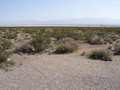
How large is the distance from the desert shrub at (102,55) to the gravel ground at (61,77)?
1727 mm

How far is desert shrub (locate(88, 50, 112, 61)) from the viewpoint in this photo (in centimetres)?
1098

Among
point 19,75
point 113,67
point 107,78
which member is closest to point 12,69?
point 19,75

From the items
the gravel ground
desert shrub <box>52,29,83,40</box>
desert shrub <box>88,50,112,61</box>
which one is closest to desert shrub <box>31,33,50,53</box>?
desert shrub <box>88,50,112,61</box>

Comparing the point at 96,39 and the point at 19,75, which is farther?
the point at 96,39

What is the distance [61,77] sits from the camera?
7.26 meters

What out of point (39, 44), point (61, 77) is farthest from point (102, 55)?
point (39, 44)

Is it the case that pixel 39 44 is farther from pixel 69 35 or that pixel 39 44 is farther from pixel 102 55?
pixel 69 35

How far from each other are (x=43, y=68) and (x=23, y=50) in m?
6.15

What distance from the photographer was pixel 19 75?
24.8 ft

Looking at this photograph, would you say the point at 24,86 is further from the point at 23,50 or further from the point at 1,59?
the point at 23,50

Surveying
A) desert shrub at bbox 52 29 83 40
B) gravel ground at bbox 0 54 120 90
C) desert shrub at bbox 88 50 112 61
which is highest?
desert shrub at bbox 52 29 83 40

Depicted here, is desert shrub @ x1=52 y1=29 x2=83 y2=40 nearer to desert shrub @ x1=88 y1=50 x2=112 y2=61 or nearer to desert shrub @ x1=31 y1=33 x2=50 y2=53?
desert shrub @ x1=31 y1=33 x2=50 y2=53

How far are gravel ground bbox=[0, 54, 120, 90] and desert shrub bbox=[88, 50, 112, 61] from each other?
5.67 feet

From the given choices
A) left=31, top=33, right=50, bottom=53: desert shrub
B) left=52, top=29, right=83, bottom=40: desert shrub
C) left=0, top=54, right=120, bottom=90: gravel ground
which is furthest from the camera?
left=52, top=29, right=83, bottom=40: desert shrub
